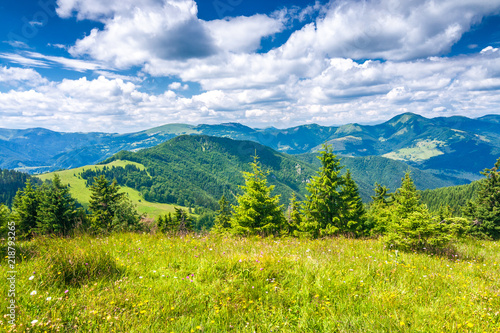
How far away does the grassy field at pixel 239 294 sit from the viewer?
3104 millimetres

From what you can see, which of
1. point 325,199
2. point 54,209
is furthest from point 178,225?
point 54,209

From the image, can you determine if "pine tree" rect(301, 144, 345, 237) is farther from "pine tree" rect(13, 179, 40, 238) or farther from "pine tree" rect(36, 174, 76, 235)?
"pine tree" rect(13, 179, 40, 238)

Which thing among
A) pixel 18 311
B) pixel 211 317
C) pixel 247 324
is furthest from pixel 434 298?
pixel 18 311

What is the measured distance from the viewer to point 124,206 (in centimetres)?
3538

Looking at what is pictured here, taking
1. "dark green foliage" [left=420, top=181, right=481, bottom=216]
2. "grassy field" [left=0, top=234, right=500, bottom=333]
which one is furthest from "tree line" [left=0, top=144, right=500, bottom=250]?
"dark green foliage" [left=420, top=181, right=481, bottom=216]

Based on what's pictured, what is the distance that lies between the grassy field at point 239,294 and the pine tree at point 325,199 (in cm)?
1602

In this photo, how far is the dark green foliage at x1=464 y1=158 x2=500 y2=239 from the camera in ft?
109

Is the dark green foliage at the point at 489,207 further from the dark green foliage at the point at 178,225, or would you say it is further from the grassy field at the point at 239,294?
the grassy field at the point at 239,294

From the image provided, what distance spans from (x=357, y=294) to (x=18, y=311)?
4.99 meters

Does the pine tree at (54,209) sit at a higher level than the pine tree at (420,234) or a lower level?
lower

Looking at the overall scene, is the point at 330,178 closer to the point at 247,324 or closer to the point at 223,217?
the point at 247,324

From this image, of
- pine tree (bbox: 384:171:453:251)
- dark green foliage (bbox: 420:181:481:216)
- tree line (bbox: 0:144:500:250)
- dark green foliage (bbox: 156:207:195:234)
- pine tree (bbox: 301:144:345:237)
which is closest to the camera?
pine tree (bbox: 384:171:453:251)

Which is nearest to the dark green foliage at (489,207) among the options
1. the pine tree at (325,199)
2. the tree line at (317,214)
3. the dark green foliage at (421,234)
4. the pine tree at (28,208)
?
the tree line at (317,214)

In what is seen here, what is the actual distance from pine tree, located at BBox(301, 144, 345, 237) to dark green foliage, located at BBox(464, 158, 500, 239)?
2606 centimetres
